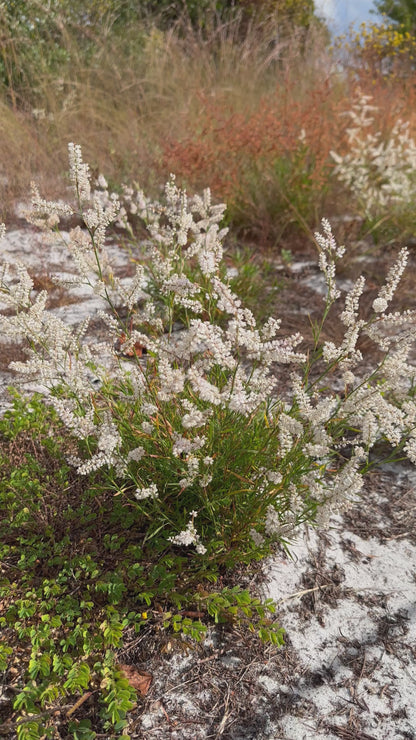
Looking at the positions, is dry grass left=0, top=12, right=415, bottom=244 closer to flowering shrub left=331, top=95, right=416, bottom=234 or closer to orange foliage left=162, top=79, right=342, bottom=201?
orange foliage left=162, top=79, right=342, bottom=201

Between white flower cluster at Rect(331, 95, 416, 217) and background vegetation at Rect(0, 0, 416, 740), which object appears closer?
background vegetation at Rect(0, 0, 416, 740)

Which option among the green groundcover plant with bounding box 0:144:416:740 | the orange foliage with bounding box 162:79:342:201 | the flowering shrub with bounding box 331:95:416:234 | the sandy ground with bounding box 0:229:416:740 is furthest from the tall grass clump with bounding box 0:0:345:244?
the sandy ground with bounding box 0:229:416:740

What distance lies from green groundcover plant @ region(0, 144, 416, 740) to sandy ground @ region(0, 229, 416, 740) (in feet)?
0.35

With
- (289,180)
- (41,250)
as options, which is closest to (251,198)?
(289,180)

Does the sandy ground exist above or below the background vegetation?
below

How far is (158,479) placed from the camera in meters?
1.90

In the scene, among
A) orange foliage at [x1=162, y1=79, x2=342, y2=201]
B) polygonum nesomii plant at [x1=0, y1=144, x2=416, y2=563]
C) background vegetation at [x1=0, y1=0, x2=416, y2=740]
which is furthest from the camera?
orange foliage at [x1=162, y1=79, x2=342, y2=201]

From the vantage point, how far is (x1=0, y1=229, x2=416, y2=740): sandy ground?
1562mm

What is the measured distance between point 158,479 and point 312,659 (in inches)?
Result: 33.3

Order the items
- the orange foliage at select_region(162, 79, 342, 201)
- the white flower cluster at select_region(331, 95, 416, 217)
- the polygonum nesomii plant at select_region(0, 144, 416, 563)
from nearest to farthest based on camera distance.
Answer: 1. the polygonum nesomii plant at select_region(0, 144, 416, 563)
2. the orange foliage at select_region(162, 79, 342, 201)
3. the white flower cluster at select_region(331, 95, 416, 217)

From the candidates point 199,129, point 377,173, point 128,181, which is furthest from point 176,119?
point 377,173

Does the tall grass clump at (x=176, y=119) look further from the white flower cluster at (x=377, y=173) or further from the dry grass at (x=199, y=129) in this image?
the white flower cluster at (x=377, y=173)

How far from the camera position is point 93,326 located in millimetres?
3654

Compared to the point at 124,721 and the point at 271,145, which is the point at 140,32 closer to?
the point at 271,145
